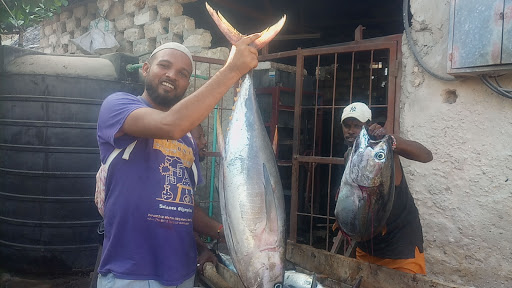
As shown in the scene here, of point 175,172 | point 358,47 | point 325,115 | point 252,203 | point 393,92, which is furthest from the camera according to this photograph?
point 325,115

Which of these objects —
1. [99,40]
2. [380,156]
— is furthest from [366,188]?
[99,40]

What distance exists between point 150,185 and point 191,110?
513 mm

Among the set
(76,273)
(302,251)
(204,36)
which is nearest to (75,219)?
(76,273)

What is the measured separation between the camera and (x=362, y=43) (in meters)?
3.46

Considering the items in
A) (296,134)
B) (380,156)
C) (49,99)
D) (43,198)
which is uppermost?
(49,99)

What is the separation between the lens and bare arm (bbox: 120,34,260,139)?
1.53 metres

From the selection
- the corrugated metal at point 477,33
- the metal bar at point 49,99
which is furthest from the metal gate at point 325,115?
the metal bar at point 49,99

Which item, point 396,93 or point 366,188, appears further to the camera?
point 396,93

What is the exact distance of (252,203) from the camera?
170 cm

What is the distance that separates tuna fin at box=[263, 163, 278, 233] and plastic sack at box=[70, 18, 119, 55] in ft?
17.3

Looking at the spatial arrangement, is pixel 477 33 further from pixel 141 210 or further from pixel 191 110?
pixel 141 210

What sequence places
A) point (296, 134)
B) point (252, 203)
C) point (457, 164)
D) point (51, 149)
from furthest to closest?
1. point (51, 149)
2. point (296, 134)
3. point (457, 164)
4. point (252, 203)

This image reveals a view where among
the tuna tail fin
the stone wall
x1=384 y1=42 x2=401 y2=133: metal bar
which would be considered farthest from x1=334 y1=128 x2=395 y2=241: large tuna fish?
Result: the stone wall

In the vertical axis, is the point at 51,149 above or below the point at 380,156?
below
